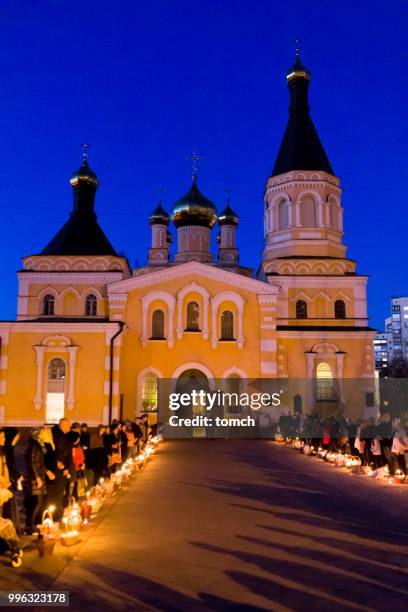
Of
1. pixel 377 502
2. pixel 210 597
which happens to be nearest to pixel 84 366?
pixel 377 502

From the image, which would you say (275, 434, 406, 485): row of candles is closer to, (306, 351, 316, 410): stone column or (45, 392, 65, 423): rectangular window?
(306, 351, 316, 410): stone column

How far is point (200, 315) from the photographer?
1217 inches

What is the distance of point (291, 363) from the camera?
32062mm

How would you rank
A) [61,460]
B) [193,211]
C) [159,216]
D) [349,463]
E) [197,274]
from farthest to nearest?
1. [159,216]
2. [193,211]
3. [197,274]
4. [349,463]
5. [61,460]

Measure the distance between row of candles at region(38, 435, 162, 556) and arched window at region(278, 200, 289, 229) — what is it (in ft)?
71.1

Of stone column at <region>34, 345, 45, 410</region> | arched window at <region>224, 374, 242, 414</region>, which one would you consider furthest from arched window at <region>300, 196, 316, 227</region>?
stone column at <region>34, 345, 45, 410</region>

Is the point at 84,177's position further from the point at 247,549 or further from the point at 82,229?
the point at 247,549

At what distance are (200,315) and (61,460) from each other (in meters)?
21.7

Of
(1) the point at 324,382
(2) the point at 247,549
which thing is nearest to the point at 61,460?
(2) the point at 247,549

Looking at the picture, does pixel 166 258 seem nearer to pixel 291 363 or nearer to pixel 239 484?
pixel 291 363

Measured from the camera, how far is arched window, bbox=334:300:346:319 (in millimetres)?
33750

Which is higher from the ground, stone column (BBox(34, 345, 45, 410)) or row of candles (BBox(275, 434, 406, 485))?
stone column (BBox(34, 345, 45, 410))

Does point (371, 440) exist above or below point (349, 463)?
above

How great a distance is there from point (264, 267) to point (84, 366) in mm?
11000
